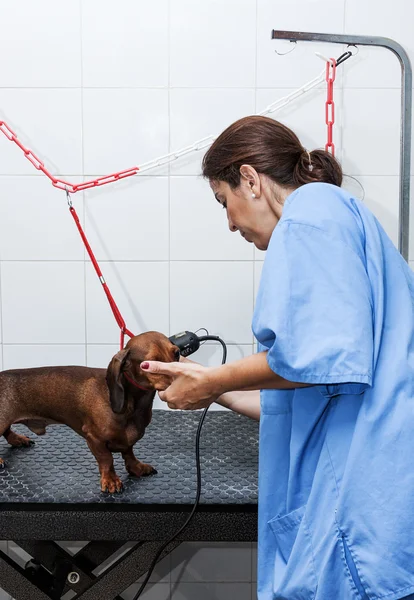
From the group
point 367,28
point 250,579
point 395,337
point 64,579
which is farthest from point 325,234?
point 250,579

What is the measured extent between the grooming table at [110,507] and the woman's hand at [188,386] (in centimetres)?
32

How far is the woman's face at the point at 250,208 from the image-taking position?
1.12 m

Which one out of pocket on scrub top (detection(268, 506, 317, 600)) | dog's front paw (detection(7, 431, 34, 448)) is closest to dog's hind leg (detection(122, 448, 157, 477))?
dog's front paw (detection(7, 431, 34, 448))

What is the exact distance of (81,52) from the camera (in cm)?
201

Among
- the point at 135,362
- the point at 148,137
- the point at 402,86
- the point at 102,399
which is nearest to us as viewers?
the point at 135,362

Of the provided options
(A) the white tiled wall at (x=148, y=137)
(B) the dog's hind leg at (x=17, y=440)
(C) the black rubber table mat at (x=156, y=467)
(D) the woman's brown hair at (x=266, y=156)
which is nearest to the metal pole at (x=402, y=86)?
(A) the white tiled wall at (x=148, y=137)

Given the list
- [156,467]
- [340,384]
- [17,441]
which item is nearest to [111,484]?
[156,467]

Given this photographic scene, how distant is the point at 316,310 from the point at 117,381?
1.93ft

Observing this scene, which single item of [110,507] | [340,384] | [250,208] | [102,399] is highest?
[250,208]

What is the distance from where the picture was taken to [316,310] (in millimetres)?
910

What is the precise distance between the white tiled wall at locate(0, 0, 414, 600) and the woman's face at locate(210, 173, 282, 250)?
0.91m

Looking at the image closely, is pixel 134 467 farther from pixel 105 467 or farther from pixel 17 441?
pixel 17 441

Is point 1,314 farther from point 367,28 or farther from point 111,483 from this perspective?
point 367,28

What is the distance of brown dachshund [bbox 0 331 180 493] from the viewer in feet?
4.47
